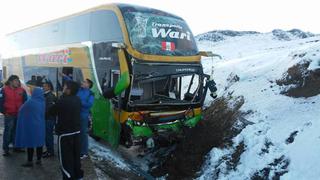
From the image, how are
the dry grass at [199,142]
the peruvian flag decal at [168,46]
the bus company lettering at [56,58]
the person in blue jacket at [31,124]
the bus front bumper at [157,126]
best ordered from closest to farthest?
the person in blue jacket at [31,124] → the dry grass at [199,142] → the bus front bumper at [157,126] → the peruvian flag decal at [168,46] → the bus company lettering at [56,58]

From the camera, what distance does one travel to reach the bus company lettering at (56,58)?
468 inches

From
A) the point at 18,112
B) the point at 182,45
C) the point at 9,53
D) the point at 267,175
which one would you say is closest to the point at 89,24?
the point at 182,45

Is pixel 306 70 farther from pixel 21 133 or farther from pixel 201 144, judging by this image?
pixel 21 133

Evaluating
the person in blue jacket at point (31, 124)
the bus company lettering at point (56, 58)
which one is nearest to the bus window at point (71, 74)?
the bus company lettering at point (56, 58)

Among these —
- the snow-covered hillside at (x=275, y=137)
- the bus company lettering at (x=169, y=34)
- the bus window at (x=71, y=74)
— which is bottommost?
the snow-covered hillside at (x=275, y=137)

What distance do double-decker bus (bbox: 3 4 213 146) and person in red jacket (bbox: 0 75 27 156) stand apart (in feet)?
5.12

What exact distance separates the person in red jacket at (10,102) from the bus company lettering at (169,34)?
10.8ft

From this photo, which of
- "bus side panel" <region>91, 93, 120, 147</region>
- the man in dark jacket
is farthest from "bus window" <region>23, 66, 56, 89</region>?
the man in dark jacket

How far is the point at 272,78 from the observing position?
1051cm

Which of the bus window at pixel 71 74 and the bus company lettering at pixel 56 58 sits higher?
the bus company lettering at pixel 56 58

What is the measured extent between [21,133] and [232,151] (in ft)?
13.1

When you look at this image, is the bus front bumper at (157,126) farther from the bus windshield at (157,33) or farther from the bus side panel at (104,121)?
the bus windshield at (157,33)

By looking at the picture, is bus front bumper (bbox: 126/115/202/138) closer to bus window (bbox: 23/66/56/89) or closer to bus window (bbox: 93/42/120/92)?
bus window (bbox: 93/42/120/92)

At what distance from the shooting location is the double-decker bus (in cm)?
891
